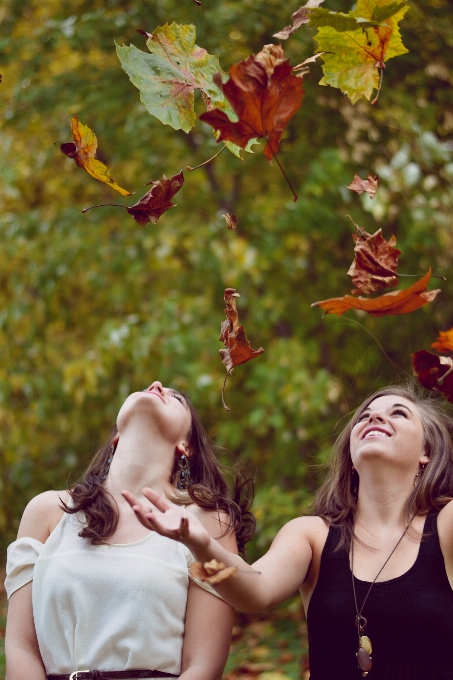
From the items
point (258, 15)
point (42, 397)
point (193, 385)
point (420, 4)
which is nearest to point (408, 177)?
point (420, 4)

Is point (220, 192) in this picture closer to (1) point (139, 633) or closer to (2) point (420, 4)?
(2) point (420, 4)

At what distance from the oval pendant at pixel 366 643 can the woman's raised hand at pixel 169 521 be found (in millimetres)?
623

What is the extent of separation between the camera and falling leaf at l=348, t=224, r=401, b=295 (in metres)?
1.63

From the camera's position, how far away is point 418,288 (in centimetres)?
142

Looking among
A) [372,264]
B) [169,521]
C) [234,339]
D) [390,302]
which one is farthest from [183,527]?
[372,264]

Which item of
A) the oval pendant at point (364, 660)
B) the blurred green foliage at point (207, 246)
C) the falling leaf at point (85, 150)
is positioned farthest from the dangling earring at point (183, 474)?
the blurred green foliage at point (207, 246)

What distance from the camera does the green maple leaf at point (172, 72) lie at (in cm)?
164

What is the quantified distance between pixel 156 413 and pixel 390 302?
960mm

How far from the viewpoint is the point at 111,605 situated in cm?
202

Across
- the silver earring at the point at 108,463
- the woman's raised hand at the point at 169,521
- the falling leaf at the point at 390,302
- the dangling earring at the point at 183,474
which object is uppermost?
the falling leaf at the point at 390,302

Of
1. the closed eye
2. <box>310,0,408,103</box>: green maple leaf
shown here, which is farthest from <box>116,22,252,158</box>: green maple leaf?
the closed eye

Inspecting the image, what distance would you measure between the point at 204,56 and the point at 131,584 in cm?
122

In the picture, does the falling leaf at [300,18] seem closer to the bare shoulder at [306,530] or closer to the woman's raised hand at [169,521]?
the woman's raised hand at [169,521]

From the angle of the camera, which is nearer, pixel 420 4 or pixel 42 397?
pixel 420 4
